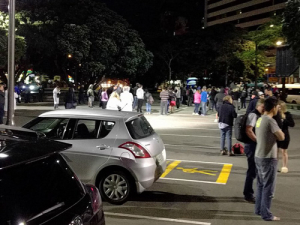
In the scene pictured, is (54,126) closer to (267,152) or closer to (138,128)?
(138,128)

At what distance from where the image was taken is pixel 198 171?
31.7 ft

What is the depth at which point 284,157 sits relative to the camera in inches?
372

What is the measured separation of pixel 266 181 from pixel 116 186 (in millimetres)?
2345

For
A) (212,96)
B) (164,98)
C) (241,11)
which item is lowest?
(164,98)

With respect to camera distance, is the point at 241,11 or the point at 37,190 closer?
the point at 37,190

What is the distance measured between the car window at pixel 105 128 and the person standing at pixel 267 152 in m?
2.31

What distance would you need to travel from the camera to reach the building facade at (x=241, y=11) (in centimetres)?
11412

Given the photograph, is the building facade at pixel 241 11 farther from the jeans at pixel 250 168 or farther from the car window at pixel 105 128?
the car window at pixel 105 128

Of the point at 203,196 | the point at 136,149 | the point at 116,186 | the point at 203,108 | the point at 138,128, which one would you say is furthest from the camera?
the point at 203,108

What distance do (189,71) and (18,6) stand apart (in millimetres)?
26767

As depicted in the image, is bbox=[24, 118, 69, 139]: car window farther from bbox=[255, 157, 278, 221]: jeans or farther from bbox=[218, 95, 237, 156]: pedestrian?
bbox=[218, 95, 237, 156]: pedestrian

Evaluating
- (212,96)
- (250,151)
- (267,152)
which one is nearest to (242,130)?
(250,151)

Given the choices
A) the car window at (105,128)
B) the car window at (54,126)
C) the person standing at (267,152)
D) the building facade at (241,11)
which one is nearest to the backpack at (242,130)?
the person standing at (267,152)

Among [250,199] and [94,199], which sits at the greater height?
[94,199]
